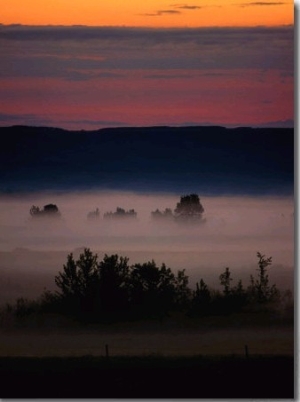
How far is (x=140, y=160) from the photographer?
21.1 feet

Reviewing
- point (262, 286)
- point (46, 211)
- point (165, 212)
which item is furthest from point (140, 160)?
point (262, 286)

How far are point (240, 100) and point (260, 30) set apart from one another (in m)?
0.30

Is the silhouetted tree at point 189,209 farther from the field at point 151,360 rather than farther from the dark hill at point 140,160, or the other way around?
the field at point 151,360

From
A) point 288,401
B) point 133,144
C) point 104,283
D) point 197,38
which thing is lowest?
point 288,401

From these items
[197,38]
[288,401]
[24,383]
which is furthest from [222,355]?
[197,38]

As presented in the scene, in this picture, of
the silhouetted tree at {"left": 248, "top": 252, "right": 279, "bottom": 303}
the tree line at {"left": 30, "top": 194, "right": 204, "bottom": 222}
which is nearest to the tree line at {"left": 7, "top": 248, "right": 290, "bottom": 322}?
the silhouetted tree at {"left": 248, "top": 252, "right": 279, "bottom": 303}

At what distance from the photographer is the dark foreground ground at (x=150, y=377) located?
6.39 m

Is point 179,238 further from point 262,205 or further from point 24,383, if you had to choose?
point 24,383

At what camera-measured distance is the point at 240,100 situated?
639 cm

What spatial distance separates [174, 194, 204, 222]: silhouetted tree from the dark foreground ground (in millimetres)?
579

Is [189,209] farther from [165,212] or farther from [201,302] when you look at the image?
[201,302]

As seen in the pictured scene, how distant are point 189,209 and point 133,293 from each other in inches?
16.7

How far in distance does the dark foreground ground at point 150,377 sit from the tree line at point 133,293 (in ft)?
0.64

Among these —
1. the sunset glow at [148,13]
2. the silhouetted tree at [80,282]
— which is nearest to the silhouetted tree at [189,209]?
the silhouetted tree at [80,282]
